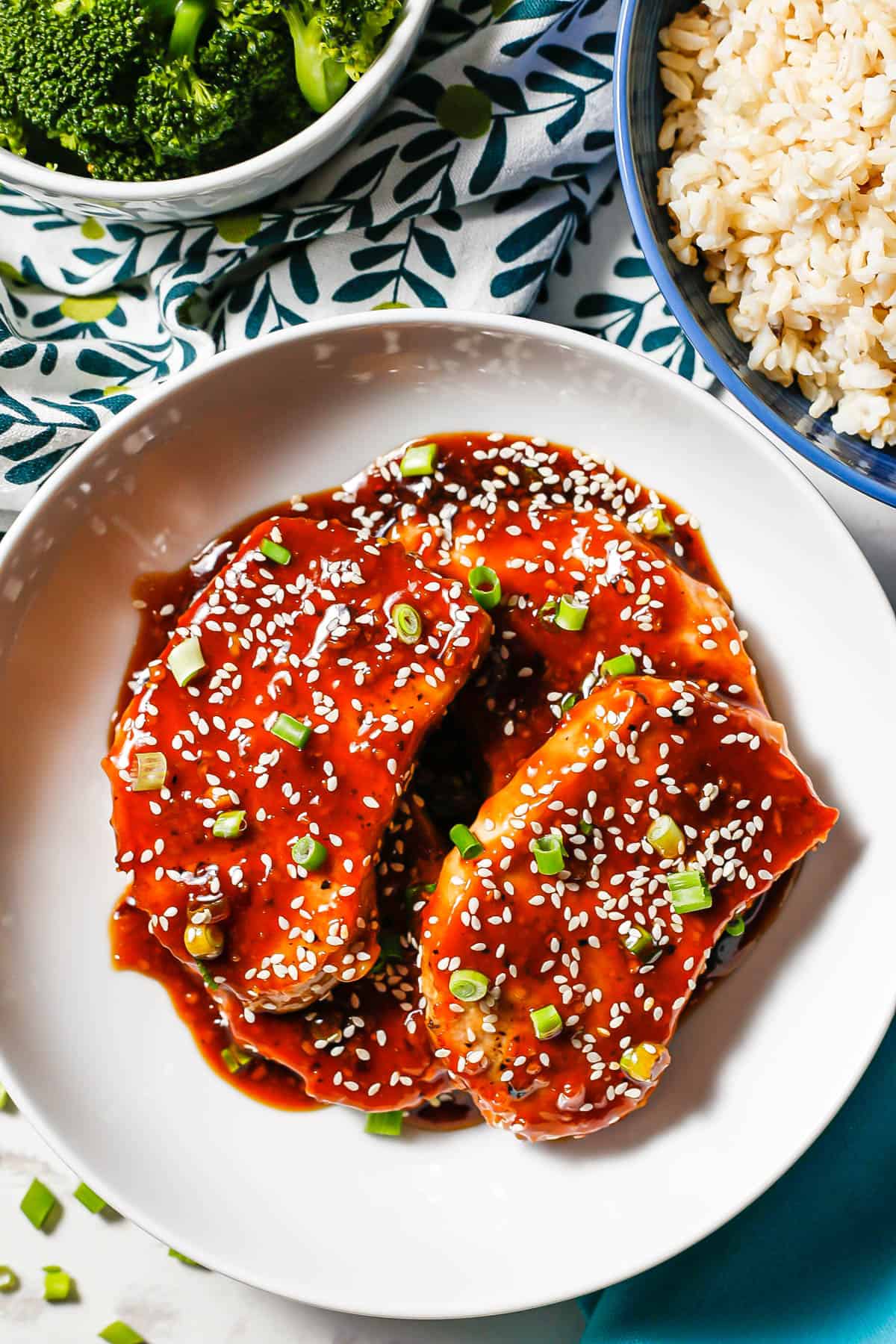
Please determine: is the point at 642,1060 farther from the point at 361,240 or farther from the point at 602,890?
the point at 361,240

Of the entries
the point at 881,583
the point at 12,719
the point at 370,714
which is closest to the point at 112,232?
the point at 12,719

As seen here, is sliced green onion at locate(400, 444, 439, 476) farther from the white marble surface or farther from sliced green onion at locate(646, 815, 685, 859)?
the white marble surface

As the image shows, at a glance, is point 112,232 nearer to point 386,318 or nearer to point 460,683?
point 386,318

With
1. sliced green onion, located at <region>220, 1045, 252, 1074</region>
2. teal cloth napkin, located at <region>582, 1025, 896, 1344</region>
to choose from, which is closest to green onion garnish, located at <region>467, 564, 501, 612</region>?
sliced green onion, located at <region>220, 1045, 252, 1074</region>

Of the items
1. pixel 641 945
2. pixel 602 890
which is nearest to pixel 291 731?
pixel 602 890

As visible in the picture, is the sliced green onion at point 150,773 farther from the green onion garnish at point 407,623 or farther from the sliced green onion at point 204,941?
the green onion garnish at point 407,623
